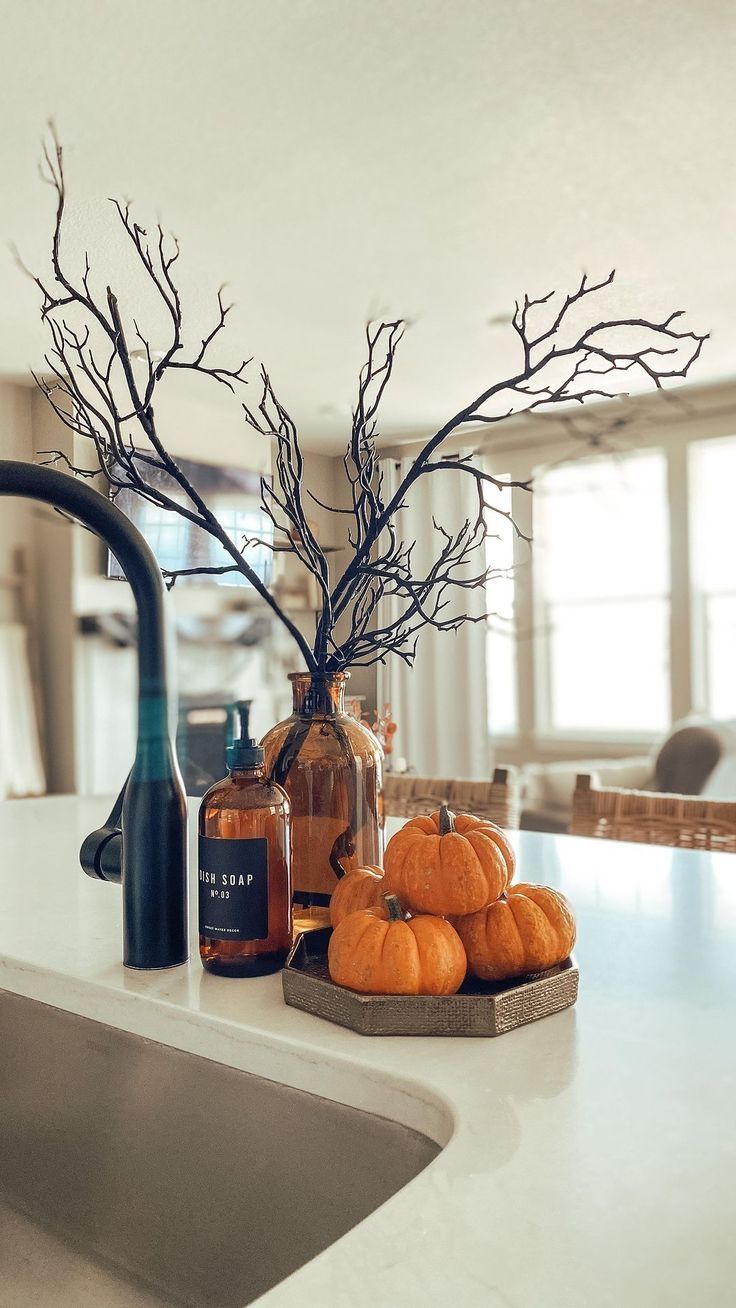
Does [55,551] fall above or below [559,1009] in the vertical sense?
above

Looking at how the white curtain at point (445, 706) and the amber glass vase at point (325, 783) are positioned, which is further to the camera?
the white curtain at point (445, 706)

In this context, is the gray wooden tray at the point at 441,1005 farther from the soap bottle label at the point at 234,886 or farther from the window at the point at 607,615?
the window at the point at 607,615

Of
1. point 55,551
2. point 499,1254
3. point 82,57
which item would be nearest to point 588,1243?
point 499,1254

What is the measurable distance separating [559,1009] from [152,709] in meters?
0.34

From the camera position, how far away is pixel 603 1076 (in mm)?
547

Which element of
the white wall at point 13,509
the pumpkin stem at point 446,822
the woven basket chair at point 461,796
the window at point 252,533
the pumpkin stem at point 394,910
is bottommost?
the woven basket chair at point 461,796

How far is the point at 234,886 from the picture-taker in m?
0.69

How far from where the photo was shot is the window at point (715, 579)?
5.71m

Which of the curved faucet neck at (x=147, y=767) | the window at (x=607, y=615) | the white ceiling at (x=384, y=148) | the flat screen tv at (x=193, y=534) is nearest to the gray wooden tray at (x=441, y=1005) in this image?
the curved faucet neck at (x=147, y=767)

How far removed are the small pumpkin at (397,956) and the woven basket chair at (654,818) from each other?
3.10 ft

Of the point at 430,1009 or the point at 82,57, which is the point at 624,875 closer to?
the point at 430,1009

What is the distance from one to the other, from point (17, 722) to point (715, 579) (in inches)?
153

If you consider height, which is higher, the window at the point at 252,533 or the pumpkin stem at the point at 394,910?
the window at the point at 252,533

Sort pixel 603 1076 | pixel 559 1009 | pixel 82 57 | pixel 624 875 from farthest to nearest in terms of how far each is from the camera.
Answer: pixel 82 57
pixel 624 875
pixel 559 1009
pixel 603 1076
